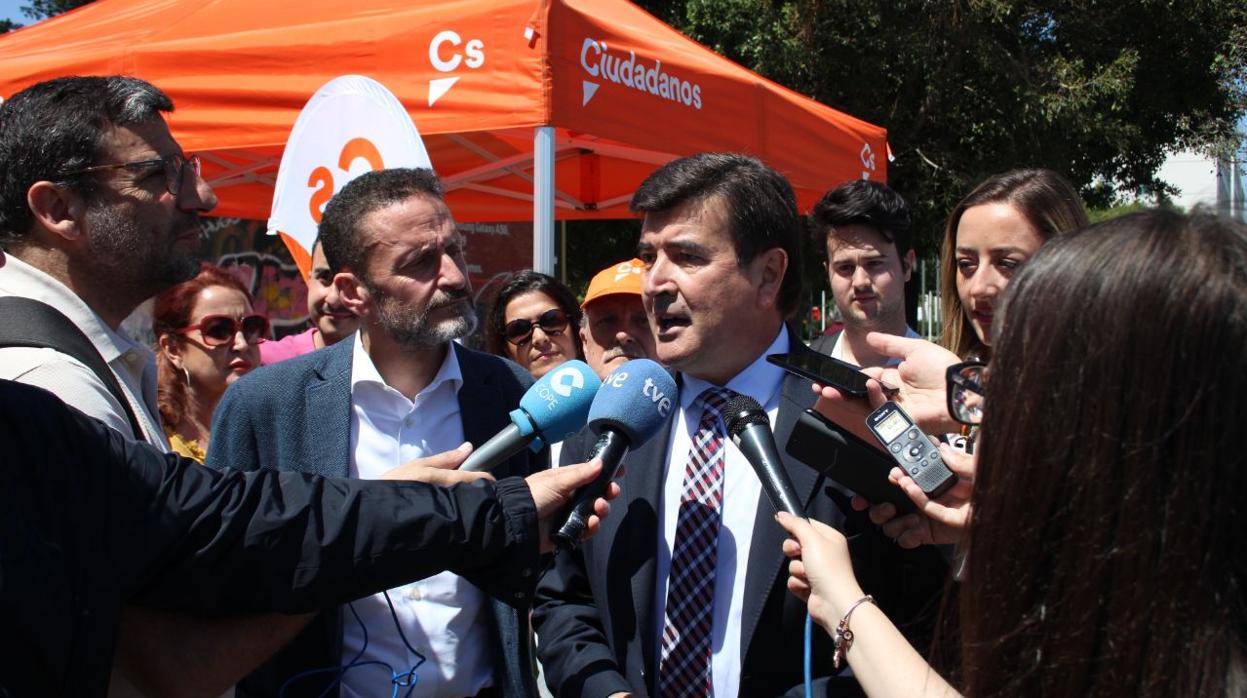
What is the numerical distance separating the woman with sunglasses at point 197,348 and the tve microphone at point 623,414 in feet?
7.99

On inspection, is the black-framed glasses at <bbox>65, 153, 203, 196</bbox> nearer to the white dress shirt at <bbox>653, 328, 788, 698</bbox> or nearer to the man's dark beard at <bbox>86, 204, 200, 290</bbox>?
the man's dark beard at <bbox>86, 204, 200, 290</bbox>

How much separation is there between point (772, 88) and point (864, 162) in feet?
3.95

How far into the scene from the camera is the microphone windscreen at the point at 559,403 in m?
2.20

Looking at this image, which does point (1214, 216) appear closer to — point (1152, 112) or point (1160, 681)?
point (1160, 681)

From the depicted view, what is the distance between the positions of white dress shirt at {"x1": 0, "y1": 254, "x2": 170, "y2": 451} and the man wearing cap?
2226 mm

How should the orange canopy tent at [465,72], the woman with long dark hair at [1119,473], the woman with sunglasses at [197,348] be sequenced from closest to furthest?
the woman with long dark hair at [1119,473]
the woman with sunglasses at [197,348]
the orange canopy tent at [465,72]

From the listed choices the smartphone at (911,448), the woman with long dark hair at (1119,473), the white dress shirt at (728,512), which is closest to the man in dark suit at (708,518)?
the white dress shirt at (728,512)

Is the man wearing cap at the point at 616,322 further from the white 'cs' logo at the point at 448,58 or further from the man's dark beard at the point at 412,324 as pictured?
the man's dark beard at the point at 412,324

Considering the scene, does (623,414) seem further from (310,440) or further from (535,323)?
(535,323)

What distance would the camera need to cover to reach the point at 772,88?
6105 mm

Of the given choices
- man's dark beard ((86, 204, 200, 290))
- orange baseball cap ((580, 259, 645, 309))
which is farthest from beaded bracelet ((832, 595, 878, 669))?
orange baseball cap ((580, 259, 645, 309))

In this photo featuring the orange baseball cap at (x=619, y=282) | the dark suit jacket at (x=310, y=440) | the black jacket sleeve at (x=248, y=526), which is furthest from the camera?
the orange baseball cap at (x=619, y=282)

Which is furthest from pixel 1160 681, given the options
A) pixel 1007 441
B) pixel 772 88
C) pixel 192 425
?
pixel 772 88

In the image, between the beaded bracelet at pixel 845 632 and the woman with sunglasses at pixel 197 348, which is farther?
the woman with sunglasses at pixel 197 348
